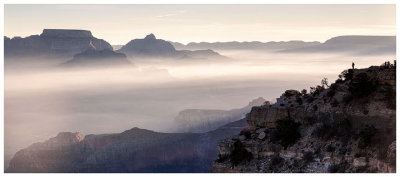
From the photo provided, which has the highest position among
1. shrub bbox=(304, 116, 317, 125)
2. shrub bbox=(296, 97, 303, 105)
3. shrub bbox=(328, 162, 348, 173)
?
shrub bbox=(296, 97, 303, 105)

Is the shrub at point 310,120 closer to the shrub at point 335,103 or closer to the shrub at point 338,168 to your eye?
the shrub at point 335,103

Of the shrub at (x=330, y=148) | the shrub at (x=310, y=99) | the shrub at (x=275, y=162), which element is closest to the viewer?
the shrub at (x=330, y=148)

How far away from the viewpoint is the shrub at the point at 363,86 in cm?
4944

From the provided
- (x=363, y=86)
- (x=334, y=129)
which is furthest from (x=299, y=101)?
(x=363, y=86)

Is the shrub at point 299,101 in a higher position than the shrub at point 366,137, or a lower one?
higher

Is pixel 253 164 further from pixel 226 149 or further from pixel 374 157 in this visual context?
pixel 374 157

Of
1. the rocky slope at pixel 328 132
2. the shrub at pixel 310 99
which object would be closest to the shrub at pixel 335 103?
the rocky slope at pixel 328 132

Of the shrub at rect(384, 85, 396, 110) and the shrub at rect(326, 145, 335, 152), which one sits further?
the shrub at rect(326, 145, 335, 152)

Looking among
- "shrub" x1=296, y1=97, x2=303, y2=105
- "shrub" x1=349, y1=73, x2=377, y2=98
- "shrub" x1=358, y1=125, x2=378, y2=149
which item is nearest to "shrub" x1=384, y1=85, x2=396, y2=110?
"shrub" x1=349, y1=73, x2=377, y2=98

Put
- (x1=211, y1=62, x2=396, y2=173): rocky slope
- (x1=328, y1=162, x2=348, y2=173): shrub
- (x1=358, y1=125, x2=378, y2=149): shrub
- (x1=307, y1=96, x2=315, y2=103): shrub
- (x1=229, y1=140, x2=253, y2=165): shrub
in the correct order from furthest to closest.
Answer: (x1=307, y1=96, x2=315, y2=103): shrub → (x1=229, y1=140, x2=253, y2=165): shrub → (x1=358, y1=125, x2=378, y2=149): shrub → (x1=211, y1=62, x2=396, y2=173): rocky slope → (x1=328, y1=162, x2=348, y2=173): shrub

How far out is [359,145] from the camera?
4544cm

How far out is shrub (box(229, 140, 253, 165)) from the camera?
5207cm

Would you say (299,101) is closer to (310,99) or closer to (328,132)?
(310,99)

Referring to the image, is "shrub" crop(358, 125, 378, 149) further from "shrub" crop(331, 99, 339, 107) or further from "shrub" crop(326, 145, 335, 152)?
"shrub" crop(331, 99, 339, 107)
